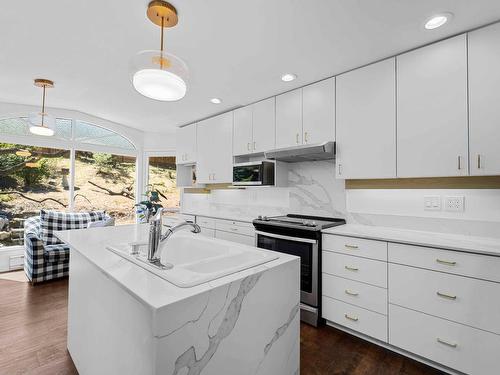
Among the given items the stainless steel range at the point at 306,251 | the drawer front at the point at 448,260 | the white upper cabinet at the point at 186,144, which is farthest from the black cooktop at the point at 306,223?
the white upper cabinet at the point at 186,144

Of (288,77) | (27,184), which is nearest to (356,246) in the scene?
(288,77)

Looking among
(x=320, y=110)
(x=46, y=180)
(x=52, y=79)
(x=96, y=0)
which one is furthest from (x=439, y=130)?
(x=46, y=180)

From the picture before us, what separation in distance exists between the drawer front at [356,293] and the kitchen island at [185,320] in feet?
3.28

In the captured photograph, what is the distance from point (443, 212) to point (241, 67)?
2.31 m

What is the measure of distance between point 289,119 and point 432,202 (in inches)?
65.2

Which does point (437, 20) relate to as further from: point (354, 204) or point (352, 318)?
point (352, 318)

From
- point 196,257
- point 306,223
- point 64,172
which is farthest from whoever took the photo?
point 64,172

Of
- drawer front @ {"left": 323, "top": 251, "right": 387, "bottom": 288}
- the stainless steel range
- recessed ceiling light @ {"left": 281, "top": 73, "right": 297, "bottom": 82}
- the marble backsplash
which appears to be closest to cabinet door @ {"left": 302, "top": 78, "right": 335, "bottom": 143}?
recessed ceiling light @ {"left": 281, "top": 73, "right": 297, "bottom": 82}

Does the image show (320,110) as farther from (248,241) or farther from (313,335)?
(313,335)

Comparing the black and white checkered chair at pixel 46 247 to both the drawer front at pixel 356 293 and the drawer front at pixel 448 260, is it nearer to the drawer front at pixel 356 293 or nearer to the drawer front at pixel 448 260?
the drawer front at pixel 356 293

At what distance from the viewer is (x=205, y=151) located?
160 inches

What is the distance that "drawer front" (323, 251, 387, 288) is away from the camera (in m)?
2.04

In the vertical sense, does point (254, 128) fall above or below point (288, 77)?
below

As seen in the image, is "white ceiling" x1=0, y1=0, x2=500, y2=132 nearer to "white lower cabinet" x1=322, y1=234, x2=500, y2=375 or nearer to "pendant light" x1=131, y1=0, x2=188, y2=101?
"pendant light" x1=131, y1=0, x2=188, y2=101
